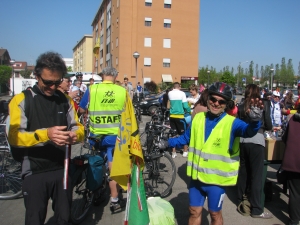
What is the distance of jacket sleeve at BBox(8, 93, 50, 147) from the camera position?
2.29m

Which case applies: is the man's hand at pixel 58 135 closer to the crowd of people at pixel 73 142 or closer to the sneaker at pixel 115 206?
the crowd of people at pixel 73 142

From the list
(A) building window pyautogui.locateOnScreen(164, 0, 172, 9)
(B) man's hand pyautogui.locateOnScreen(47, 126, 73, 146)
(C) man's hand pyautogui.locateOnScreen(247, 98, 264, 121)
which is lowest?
(B) man's hand pyautogui.locateOnScreen(47, 126, 73, 146)

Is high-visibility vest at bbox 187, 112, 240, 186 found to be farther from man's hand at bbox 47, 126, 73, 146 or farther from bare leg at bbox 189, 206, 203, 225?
man's hand at bbox 47, 126, 73, 146

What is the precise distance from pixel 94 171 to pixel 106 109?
2.92ft

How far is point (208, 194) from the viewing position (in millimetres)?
2953

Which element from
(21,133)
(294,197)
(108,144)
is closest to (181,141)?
(108,144)

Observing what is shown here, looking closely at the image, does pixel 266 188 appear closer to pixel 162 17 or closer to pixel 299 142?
pixel 299 142

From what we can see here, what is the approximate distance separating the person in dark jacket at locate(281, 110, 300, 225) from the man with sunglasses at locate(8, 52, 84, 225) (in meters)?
2.96

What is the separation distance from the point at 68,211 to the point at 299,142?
3135 millimetres

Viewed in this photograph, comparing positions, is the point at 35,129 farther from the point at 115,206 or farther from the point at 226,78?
the point at 226,78

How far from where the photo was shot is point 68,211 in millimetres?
2648

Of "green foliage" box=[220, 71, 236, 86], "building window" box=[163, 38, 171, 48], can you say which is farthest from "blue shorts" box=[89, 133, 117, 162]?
"building window" box=[163, 38, 171, 48]

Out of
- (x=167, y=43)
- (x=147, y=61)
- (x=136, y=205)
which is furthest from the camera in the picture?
(x=167, y=43)

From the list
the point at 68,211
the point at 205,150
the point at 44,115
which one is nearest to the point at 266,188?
the point at 205,150
